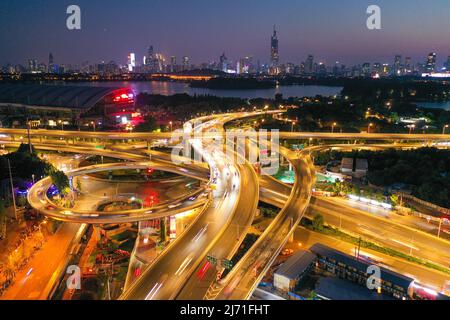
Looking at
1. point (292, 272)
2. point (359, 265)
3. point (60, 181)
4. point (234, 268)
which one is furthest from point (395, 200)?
point (60, 181)

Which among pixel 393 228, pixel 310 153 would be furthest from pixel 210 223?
pixel 310 153

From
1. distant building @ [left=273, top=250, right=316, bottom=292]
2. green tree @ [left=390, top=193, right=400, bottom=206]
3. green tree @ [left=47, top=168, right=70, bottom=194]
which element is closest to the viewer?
distant building @ [left=273, top=250, right=316, bottom=292]

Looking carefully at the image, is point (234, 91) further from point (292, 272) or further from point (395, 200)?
point (292, 272)

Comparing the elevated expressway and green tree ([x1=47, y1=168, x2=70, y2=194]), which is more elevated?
green tree ([x1=47, y1=168, x2=70, y2=194])

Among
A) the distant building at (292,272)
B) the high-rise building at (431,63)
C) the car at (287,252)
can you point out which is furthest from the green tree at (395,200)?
the high-rise building at (431,63)

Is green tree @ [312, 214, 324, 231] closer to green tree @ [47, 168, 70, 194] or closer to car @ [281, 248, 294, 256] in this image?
car @ [281, 248, 294, 256]

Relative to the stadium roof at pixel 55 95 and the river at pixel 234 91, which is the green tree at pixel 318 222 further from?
the river at pixel 234 91

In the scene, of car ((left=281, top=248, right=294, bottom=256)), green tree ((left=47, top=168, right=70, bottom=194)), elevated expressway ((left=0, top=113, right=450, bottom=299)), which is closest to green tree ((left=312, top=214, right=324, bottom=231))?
elevated expressway ((left=0, top=113, right=450, bottom=299))
